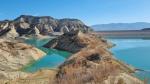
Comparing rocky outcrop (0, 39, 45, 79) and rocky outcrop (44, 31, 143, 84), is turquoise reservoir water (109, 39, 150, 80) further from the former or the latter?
rocky outcrop (0, 39, 45, 79)

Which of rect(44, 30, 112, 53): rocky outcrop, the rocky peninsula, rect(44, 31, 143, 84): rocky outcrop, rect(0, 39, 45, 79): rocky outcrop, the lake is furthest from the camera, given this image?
rect(44, 30, 112, 53): rocky outcrop

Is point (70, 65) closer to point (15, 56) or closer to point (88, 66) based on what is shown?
point (88, 66)

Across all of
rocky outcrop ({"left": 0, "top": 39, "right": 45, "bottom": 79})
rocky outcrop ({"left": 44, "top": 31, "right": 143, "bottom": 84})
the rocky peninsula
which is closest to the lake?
rocky outcrop ({"left": 0, "top": 39, "right": 45, "bottom": 79})

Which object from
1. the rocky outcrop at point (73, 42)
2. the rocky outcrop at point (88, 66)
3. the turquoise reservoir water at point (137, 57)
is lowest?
the turquoise reservoir water at point (137, 57)

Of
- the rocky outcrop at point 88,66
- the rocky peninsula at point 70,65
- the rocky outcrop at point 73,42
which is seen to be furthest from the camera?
the rocky outcrop at point 73,42

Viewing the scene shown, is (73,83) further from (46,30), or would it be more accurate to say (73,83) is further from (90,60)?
→ (46,30)

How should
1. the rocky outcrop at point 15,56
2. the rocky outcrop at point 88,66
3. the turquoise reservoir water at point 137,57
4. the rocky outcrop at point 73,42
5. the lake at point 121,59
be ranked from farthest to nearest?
the rocky outcrop at point 73,42
the rocky outcrop at point 15,56
the lake at point 121,59
the turquoise reservoir water at point 137,57
the rocky outcrop at point 88,66

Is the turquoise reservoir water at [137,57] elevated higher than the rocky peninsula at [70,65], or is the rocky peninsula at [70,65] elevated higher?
the rocky peninsula at [70,65]

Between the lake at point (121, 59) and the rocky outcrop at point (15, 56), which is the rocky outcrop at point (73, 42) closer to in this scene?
the lake at point (121, 59)

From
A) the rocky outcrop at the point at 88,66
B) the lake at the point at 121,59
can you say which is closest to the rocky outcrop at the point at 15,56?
the lake at the point at 121,59

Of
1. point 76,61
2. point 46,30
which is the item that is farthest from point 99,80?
point 46,30
